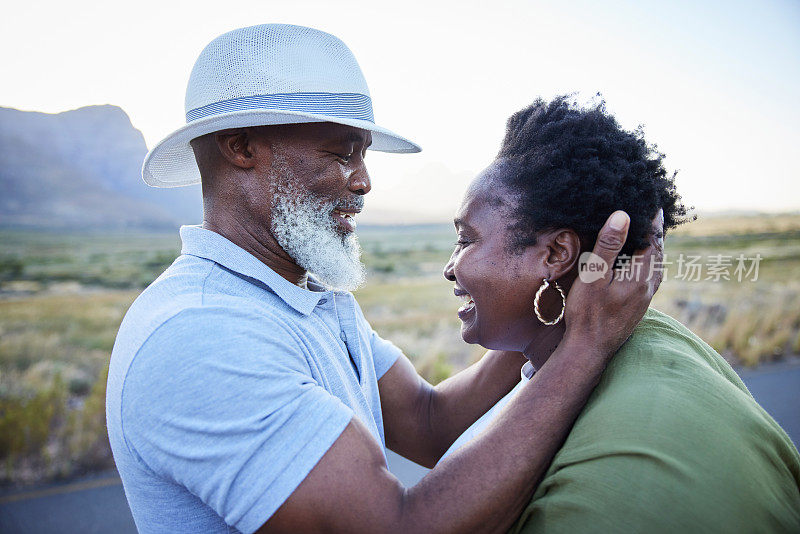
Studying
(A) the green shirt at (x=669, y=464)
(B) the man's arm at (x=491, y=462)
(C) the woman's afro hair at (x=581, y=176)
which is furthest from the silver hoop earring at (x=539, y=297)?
(A) the green shirt at (x=669, y=464)

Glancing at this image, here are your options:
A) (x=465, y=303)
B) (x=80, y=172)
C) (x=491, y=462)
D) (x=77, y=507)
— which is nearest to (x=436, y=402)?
(x=465, y=303)

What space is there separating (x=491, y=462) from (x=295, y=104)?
140 cm

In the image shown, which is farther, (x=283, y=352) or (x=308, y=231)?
(x=308, y=231)

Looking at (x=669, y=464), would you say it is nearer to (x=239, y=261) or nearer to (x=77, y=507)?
(x=239, y=261)

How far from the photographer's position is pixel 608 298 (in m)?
1.55

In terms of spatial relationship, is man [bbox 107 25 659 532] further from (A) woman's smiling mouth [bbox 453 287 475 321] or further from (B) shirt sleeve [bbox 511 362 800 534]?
(A) woman's smiling mouth [bbox 453 287 475 321]

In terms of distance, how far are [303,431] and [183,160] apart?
67.4 inches

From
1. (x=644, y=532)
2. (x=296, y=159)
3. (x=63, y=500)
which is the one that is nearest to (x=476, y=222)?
(x=296, y=159)

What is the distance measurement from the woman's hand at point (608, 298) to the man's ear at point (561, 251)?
0.17 metres

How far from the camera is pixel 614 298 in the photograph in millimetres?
1548

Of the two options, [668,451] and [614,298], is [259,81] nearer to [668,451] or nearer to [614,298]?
[614,298]

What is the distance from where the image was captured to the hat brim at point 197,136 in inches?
75.2

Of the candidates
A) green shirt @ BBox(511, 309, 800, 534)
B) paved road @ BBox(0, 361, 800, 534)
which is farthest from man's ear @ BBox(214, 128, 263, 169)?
paved road @ BBox(0, 361, 800, 534)

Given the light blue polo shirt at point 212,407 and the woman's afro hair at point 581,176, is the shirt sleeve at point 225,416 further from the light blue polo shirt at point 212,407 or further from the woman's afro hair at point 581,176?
the woman's afro hair at point 581,176
